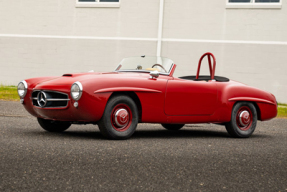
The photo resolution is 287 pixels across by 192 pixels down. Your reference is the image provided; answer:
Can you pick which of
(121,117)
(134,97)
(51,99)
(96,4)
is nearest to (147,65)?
(134,97)

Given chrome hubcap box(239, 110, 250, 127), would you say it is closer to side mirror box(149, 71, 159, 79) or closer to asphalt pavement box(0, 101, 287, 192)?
asphalt pavement box(0, 101, 287, 192)

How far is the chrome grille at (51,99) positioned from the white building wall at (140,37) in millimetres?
11625

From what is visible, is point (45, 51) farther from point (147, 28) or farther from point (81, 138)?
point (81, 138)

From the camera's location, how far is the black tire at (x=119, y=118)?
6039mm

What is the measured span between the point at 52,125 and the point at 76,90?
1447mm

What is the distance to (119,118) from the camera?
614 cm

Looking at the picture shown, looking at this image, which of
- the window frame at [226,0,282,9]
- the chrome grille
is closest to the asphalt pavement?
the chrome grille

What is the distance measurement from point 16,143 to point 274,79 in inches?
506

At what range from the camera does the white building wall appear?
55.1 ft

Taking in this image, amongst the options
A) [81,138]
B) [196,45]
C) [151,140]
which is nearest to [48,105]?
[81,138]

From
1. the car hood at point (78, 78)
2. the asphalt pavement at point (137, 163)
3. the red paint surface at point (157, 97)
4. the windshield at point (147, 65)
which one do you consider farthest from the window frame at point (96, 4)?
the car hood at point (78, 78)

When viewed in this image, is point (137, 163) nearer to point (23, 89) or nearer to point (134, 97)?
point (134, 97)

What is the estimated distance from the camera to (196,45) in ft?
57.1

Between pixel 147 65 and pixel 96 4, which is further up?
pixel 96 4
